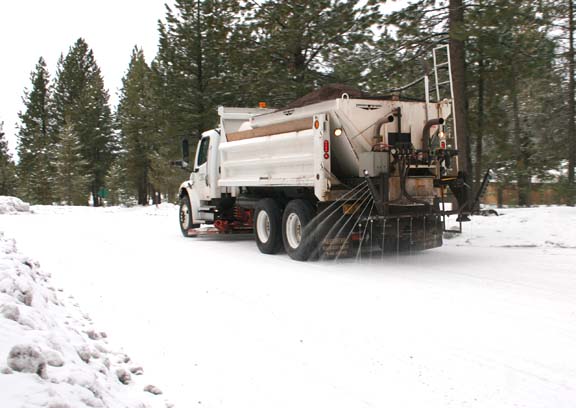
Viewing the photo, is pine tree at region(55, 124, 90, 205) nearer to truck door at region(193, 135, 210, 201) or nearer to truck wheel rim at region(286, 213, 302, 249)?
truck door at region(193, 135, 210, 201)

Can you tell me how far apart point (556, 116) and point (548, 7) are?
A: 7.78m

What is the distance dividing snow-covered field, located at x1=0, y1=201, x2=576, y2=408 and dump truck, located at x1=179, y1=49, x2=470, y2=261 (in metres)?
0.51

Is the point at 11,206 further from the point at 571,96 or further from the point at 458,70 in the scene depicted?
the point at 571,96

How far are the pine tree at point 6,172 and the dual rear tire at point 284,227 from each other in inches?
1803

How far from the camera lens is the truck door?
13.4 m

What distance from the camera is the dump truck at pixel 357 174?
865cm

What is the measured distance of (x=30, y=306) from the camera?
415cm

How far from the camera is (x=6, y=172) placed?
4881 cm

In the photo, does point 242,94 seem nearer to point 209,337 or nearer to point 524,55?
point 524,55

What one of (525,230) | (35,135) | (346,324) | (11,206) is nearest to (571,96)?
(525,230)

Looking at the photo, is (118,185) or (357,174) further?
(118,185)

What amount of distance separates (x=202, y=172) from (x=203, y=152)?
548 mm

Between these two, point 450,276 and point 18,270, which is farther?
point 450,276

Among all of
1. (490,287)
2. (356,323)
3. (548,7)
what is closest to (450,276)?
(490,287)
